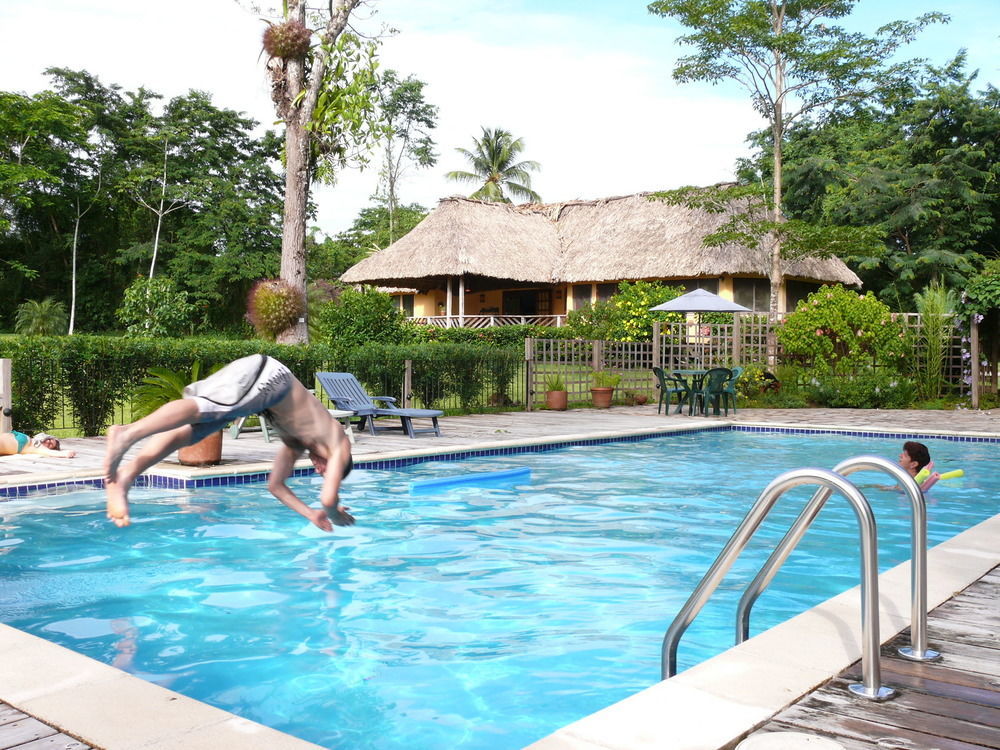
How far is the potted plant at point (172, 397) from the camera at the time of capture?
6012 mm

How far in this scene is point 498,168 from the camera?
153ft

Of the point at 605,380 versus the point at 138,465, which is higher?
the point at 605,380

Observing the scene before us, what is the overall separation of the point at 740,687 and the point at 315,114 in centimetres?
1424

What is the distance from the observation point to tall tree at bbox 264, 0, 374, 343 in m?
13.8

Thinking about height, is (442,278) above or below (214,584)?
above

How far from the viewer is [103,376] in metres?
11.4

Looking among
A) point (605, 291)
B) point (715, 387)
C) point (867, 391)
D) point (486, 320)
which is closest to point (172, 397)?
point (715, 387)

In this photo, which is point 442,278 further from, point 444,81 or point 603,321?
point 444,81

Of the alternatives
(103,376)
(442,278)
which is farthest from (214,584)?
(442,278)

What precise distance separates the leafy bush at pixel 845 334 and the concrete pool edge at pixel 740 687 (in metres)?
15.4

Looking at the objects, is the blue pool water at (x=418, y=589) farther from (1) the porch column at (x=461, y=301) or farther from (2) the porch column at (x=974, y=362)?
(1) the porch column at (x=461, y=301)

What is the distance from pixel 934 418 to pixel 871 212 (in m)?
17.9

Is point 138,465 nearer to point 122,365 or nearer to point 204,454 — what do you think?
point 204,454

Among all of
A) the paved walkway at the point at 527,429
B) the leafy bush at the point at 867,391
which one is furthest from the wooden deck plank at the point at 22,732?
the leafy bush at the point at 867,391
